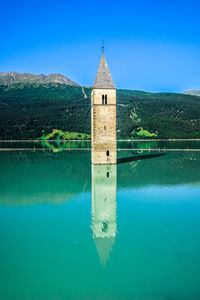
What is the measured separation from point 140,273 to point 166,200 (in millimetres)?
11228

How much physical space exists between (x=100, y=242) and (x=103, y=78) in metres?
28.0

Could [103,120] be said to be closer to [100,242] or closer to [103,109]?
[103,109]

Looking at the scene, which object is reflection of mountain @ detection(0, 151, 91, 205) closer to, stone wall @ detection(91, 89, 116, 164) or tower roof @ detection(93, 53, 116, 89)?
stone wall @ detection(91, 89, 116, 164)

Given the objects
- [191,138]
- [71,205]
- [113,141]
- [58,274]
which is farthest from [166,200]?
[191,138]

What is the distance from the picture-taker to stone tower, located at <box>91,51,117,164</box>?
3597 cm

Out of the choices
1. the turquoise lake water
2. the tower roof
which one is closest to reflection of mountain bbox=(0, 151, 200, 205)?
the turquoise lake water

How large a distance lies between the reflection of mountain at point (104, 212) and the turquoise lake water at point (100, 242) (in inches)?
2.1

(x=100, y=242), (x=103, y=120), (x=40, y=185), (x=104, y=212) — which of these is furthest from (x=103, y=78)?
(x=100, y=242)

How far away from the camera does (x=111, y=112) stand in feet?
119

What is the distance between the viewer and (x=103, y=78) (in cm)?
3653

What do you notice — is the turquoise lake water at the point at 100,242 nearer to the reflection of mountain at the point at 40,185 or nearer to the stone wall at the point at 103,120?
the reflection of mountain at the point at 40,185

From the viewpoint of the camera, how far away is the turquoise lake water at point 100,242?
9.45 meters

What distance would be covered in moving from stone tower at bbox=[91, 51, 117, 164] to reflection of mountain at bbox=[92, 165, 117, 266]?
6151 millimetres

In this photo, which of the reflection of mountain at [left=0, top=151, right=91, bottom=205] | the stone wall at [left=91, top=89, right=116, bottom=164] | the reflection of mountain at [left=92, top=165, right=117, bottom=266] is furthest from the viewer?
the stone wall at [left=91, top=89, right=116, bottom=164]
